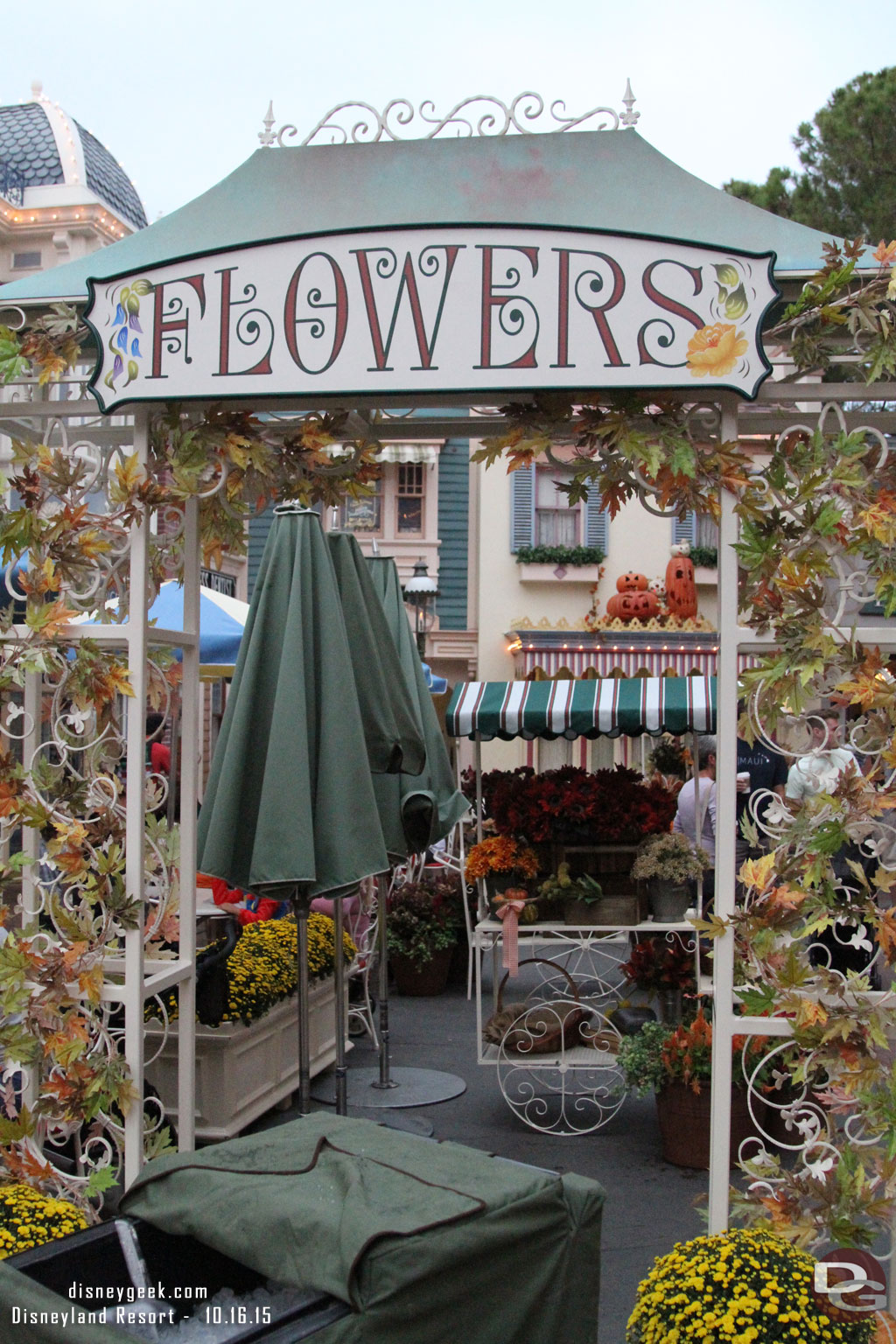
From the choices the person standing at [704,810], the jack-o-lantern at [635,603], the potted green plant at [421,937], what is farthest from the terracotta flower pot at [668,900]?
the jack-o-lantern at [635,603]

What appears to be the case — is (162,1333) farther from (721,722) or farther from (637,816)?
(637,816)

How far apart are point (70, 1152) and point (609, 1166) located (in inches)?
91.2

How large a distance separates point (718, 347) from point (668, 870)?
10.5ft

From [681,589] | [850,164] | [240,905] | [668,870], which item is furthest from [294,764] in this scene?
[850,164]

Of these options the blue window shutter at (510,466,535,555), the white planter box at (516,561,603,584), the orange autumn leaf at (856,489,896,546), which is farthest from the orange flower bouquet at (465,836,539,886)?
the blue window shutter at (510,466,535,555)

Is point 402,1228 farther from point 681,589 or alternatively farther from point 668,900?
point 681,589

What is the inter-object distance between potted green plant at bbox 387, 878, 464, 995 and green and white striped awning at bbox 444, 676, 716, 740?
192cm

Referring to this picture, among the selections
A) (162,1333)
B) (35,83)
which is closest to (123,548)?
(162,1333)

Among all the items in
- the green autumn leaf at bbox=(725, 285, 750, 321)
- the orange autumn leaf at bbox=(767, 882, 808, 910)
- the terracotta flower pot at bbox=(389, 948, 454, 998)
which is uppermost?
the green autumn leaf at bbox=(725, 285, 750, 321)

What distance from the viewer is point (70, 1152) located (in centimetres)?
486

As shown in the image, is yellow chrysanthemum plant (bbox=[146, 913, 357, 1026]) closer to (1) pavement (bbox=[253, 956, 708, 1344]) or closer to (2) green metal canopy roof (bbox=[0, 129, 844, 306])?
(1) pavement (bbox=[253, 956, 708, 1344])

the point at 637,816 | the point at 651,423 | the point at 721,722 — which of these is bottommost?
the point at 637,816

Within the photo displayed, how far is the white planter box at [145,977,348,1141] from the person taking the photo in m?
5.29

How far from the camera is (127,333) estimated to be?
386 centimetres
